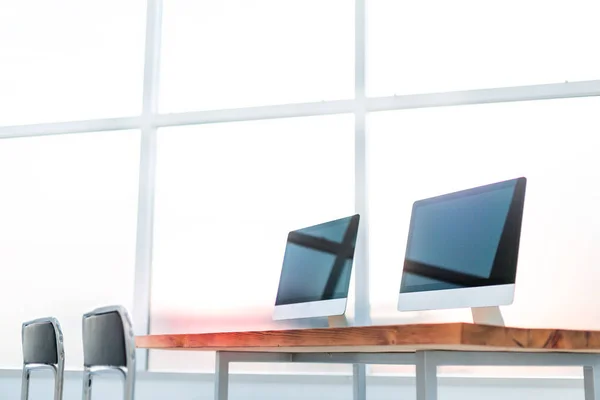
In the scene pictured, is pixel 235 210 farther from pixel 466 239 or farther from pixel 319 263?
pixel 466 239

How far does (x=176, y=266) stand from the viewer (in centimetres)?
455

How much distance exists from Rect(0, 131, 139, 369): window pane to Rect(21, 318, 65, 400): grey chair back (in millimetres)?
1273

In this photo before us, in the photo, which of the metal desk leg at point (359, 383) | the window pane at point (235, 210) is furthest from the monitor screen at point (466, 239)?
the window pane at point (235, 210)

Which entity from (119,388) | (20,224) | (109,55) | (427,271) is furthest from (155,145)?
(427,271)

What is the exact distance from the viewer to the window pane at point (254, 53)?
14.7ft

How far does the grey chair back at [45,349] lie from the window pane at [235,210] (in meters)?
1.20

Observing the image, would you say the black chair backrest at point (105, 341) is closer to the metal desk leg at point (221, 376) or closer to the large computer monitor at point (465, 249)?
the metal desk leg at point (221, 376)

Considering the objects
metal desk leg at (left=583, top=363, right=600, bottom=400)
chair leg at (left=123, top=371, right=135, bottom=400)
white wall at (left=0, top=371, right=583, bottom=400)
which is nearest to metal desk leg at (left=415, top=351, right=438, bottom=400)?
metal desk leg at (left=583, top=363, right=600, bottom=400)

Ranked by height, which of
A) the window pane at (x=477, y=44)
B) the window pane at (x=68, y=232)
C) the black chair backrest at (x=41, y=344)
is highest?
the window pane at (x=477, y=44)

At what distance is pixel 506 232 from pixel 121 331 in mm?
1236

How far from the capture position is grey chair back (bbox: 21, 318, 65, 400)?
123 inches

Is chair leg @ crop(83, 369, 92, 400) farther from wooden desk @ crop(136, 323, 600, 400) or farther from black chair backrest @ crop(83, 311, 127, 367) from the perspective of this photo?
wooden desk @ crop(136, 323, 600, 400)

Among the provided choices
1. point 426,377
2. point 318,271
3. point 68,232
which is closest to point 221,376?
point 318,271

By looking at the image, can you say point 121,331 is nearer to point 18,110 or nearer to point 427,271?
point 427,271
